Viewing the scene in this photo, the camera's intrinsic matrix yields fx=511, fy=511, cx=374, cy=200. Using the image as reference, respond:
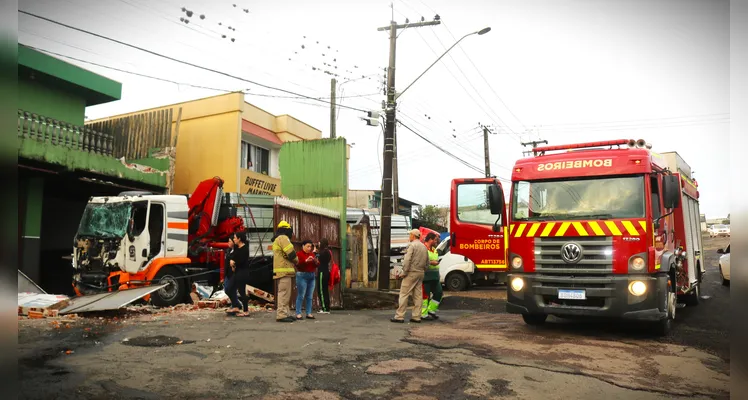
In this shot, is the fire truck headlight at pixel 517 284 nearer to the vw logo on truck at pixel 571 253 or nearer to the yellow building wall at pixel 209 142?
the vw logo on truck at pixel 571 253

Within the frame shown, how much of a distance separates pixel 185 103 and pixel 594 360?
18.6 m

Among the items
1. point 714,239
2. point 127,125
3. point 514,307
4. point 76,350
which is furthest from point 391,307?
point 714,239

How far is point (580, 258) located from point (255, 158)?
1658 centimetres

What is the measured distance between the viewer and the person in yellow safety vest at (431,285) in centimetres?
1038

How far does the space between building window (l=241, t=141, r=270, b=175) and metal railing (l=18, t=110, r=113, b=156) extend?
21.2 feet

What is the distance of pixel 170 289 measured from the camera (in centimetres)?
1209

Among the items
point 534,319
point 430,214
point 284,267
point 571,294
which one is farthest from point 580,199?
point 430,214

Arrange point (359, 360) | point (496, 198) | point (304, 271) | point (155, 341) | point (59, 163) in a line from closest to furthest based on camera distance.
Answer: point (359, 360), point (155, 341), point (496, 198), point (304, 271), point (59, 163)

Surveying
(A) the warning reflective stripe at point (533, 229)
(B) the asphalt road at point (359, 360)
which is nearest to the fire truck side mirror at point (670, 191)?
(A) the warning reflective stripe at point (533, 229)

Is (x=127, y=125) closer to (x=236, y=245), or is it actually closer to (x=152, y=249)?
(x=152, y=249)

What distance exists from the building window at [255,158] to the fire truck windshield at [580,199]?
1469 centimetres

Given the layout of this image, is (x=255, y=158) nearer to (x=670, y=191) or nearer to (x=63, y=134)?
(x=63, y=134)

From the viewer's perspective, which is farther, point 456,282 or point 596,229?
point 456,282

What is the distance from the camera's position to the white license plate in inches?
304
